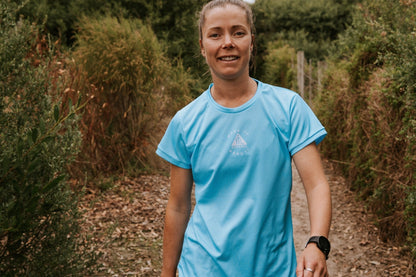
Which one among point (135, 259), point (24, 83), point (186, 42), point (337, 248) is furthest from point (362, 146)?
point (186, 42)

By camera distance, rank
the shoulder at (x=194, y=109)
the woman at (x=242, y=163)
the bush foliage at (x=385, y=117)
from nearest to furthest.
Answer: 1. the woman at (x=242, y=163)
2. the shoulder at (x=194, y=109)
3. the bush foliage at (x=385, y=117)

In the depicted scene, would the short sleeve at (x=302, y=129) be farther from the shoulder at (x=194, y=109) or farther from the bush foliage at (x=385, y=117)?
the bush foliage at (x=385, y=117)

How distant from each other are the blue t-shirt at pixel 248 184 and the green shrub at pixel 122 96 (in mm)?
5083

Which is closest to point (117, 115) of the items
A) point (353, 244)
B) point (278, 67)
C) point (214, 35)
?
point (353, 244)

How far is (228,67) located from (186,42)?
444 inches

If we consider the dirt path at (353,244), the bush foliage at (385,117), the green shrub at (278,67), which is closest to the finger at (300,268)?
the bush foliage at (385,117)

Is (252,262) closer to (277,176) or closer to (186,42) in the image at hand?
(277,176)

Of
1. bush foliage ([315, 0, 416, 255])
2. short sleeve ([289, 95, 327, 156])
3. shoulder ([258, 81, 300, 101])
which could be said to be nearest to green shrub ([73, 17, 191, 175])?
bush foliage ([315, 0, 416, 255])

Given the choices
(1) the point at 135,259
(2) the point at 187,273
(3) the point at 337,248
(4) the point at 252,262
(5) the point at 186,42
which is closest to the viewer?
(4) the point at 252,262

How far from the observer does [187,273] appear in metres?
1.86

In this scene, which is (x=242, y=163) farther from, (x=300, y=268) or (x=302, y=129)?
(x=300, y=268)

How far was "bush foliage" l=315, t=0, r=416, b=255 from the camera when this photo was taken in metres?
4.18

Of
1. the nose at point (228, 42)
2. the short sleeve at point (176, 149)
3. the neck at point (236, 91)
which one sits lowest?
the short sleeve at point (176, 149)

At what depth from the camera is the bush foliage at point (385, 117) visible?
418 cm
